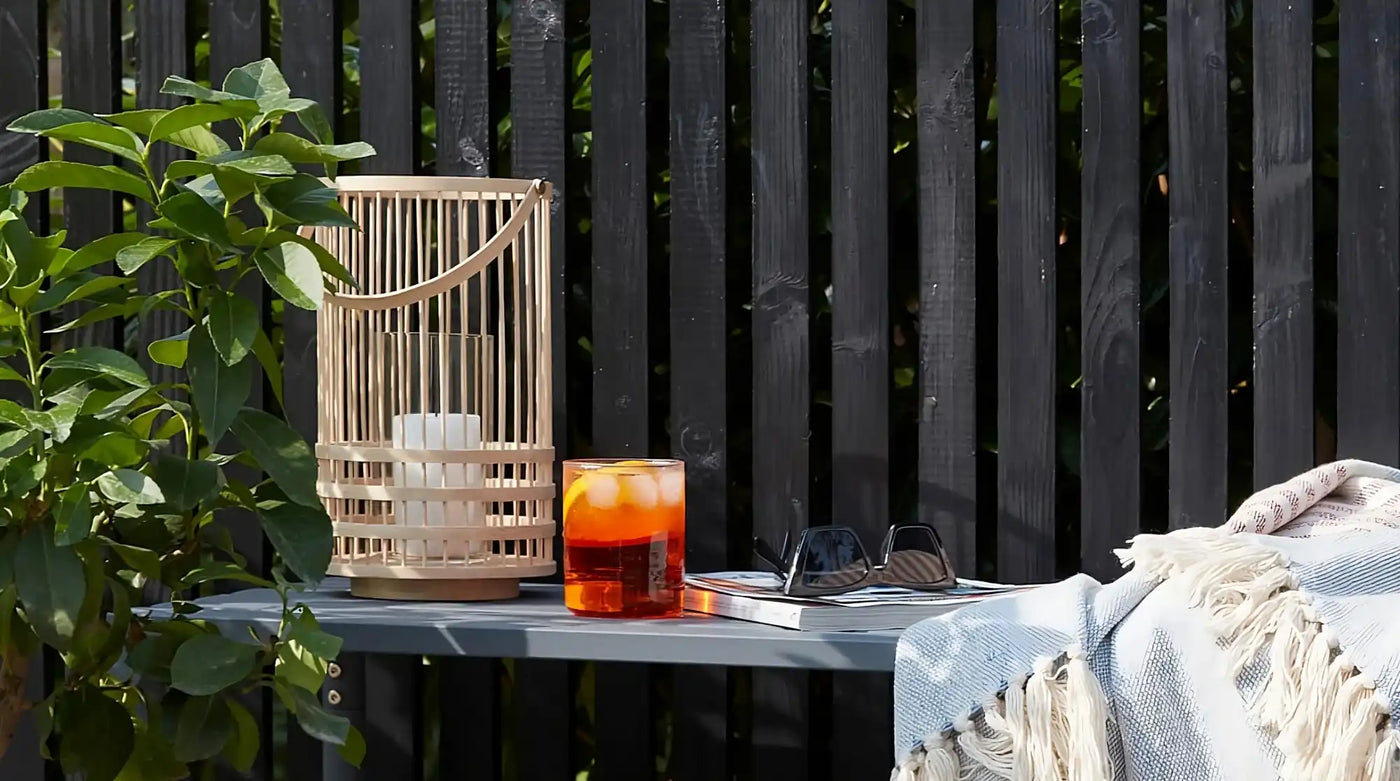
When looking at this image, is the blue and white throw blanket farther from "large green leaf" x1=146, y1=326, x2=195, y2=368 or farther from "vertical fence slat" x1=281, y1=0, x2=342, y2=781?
"vertical fence slat" x1=281, y1=0, x2=342, y2=781

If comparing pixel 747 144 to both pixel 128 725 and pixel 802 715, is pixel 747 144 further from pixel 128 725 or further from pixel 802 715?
pixel 128 725

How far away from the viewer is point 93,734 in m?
1.28

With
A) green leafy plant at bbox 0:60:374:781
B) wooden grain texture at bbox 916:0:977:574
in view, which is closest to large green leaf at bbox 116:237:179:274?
green leafy plant at bbox 0:60:374:781

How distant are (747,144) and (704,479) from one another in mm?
408

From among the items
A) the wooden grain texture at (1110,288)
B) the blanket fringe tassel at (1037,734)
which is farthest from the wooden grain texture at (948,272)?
the blanket fringe tassel at (1037,734)

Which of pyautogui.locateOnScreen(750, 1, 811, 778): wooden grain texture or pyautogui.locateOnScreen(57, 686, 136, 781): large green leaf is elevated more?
pyautogui.locateOnScreen(750, 1, 811, 778): wooden grain texture

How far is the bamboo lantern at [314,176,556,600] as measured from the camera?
5.02 feet

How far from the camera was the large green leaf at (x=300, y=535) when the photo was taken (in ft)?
4.17

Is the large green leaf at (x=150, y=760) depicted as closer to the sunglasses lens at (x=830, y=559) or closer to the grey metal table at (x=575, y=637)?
the grey metal table at (x=575, y=637)

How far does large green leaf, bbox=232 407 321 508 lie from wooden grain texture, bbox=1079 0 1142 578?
0.84m

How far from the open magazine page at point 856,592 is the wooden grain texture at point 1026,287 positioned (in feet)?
0.35

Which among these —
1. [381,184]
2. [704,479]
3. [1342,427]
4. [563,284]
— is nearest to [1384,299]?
[1342,427]

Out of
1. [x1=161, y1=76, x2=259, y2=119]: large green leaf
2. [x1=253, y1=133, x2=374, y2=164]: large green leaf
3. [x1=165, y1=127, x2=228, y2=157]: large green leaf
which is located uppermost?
[x1=161, y1=76, x2=259, y2=119]: large green leaf

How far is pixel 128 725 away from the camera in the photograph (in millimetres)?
1292
